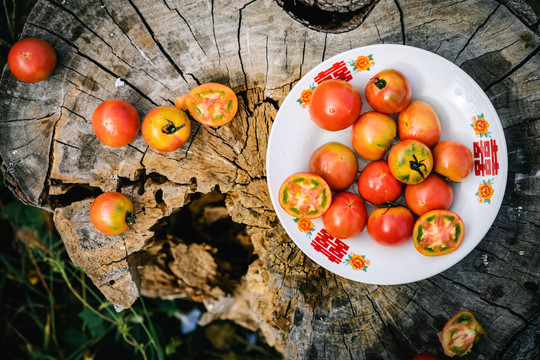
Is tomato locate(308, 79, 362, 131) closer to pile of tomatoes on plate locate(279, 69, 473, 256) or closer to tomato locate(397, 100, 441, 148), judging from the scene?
pile of tomatoes on plate locate(279, 69, 473, 256)

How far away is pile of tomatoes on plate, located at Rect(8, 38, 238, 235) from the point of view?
5.86 ft

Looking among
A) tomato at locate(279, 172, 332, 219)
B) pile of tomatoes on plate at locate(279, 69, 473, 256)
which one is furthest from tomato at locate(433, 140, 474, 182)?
tomato at locate(279, 172, 332, 219)

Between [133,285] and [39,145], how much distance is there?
89cm

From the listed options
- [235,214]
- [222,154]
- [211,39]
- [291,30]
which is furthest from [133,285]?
[291,30]

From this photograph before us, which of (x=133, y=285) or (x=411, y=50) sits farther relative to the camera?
(x=133, y=285)

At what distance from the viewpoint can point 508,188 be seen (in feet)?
6.68

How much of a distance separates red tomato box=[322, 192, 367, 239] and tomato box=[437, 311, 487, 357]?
0.71 meters

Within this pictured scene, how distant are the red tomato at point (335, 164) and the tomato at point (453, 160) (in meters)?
0.40

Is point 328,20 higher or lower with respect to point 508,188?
higher

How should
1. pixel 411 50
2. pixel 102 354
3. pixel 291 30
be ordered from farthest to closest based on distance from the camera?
1. pixel 102 354
2. pixel 291 30
3. pixel 411 50

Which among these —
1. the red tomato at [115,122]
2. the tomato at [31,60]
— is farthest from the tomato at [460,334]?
the tomato at [31,60]

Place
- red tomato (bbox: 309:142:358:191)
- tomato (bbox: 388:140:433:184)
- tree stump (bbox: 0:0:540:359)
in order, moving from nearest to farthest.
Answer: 1. tomato (bbox: 388:140:433:184)
2. red tomato (bbox: 309:142:358:191)
3. tree stump (bbox: 0:0:540:359)

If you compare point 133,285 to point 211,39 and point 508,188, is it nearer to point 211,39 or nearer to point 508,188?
point 211,39

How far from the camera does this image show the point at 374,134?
179 cm
